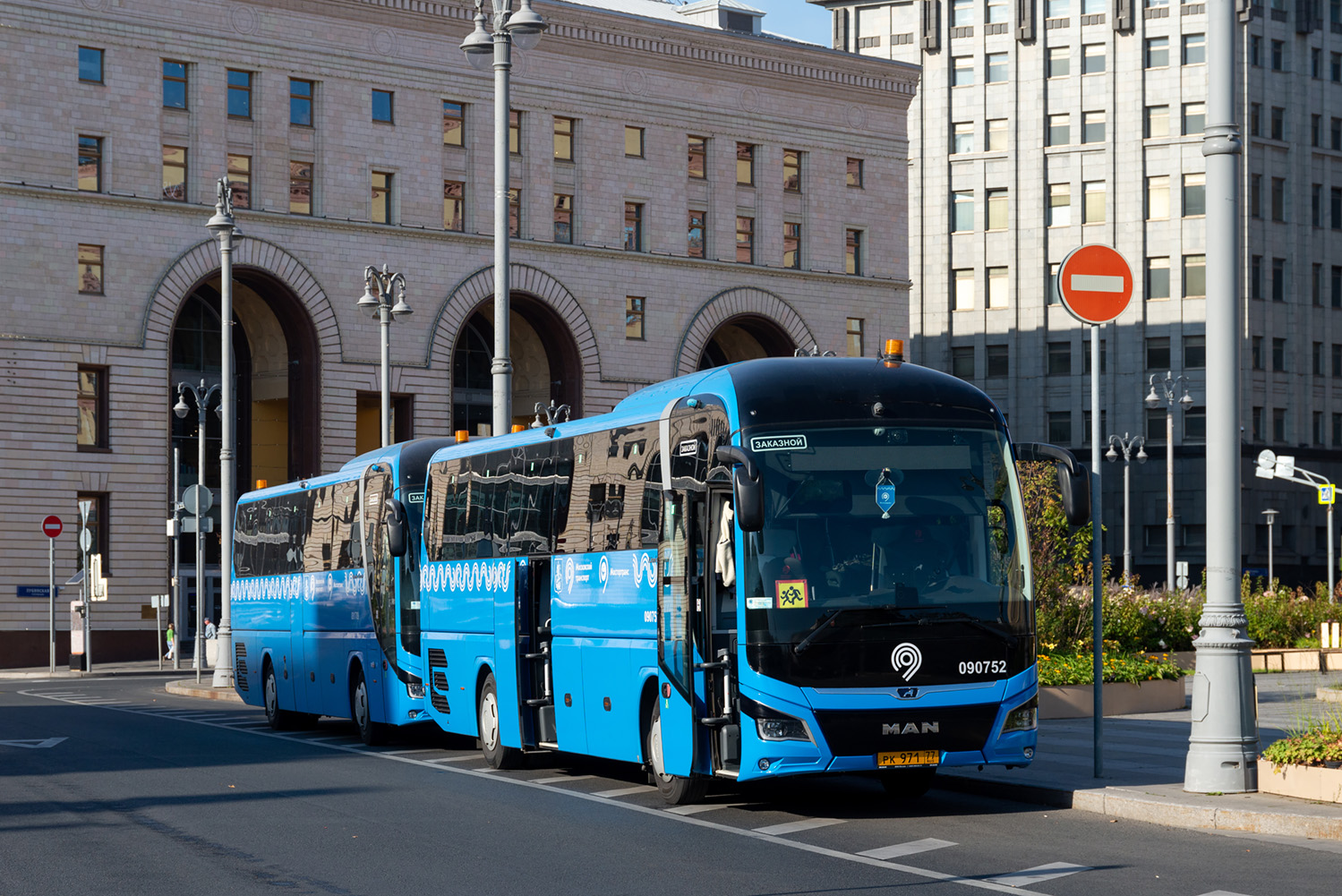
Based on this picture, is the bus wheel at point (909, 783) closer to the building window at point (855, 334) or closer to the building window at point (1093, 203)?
the building window at point (855, 334)

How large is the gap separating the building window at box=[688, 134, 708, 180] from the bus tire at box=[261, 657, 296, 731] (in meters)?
45.2

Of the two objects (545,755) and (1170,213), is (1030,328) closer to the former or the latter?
(1170,213)

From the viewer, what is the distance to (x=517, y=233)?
65.6 m

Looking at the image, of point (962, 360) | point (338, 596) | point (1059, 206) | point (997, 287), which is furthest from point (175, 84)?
point (1059, 206)

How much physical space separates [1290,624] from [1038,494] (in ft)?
45.2

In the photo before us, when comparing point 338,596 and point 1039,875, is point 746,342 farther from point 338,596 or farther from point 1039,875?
point 1039,875

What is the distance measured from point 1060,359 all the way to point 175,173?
44.6 meters

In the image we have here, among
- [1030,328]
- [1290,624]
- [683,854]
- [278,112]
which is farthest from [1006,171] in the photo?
[683,854]

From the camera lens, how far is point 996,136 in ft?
296

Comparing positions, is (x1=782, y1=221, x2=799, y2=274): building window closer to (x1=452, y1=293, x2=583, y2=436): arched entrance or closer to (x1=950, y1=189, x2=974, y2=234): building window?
(x1=452, y1=293, x2=583, y2=436): arched entrance

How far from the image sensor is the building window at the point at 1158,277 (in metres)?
87.0

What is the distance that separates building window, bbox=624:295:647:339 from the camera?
69.1m

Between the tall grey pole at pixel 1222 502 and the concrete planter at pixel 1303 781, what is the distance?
10 cm

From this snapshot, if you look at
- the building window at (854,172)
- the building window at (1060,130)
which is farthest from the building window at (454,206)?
the building window at (1060,130)
